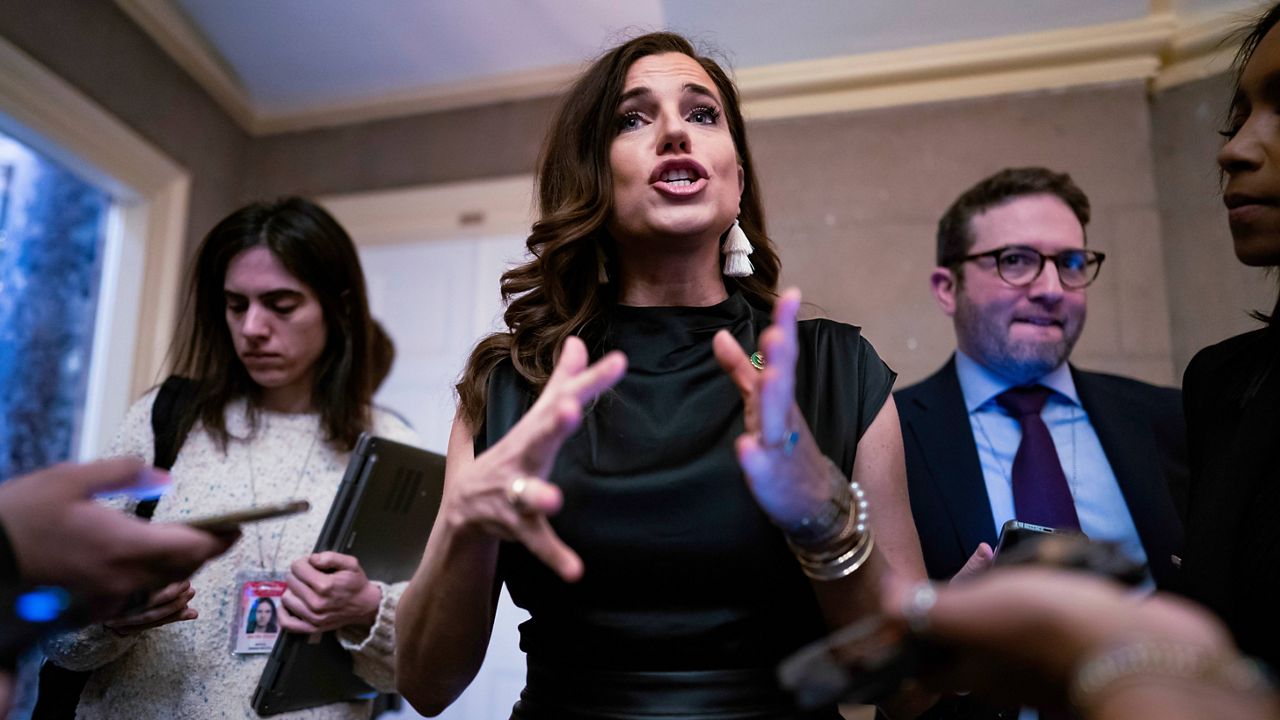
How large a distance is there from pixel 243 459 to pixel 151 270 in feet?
7.25

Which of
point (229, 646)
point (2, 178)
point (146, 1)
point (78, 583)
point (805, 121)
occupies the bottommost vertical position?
point (229, 646)

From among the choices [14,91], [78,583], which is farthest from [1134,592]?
[14,91]

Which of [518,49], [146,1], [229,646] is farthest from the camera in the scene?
[518,49]

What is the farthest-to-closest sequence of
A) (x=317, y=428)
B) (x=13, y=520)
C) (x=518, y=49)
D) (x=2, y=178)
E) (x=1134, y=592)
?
(x=518, y=49), (x=2, y=178), (x=317, y=428), (x=13, y=520), (x=1134, y=592)

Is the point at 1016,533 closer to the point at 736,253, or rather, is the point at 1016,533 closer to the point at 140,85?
the point at 736,253

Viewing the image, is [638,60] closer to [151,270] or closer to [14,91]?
[14,91]

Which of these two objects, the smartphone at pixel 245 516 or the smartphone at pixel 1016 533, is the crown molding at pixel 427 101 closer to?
the smartphone at pixel 1016 533

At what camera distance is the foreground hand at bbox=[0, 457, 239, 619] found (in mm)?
1047

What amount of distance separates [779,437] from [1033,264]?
1.66 metres

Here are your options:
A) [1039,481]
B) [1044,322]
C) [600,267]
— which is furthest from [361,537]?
[1044,322]

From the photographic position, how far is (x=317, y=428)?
7.39 ft

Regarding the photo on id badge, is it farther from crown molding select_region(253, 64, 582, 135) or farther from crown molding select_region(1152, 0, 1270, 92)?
crown molding select_region(253, 64, 582, 135)

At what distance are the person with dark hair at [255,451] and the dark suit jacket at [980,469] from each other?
3.78 feet

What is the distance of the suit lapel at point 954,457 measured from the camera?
2.08 metres
